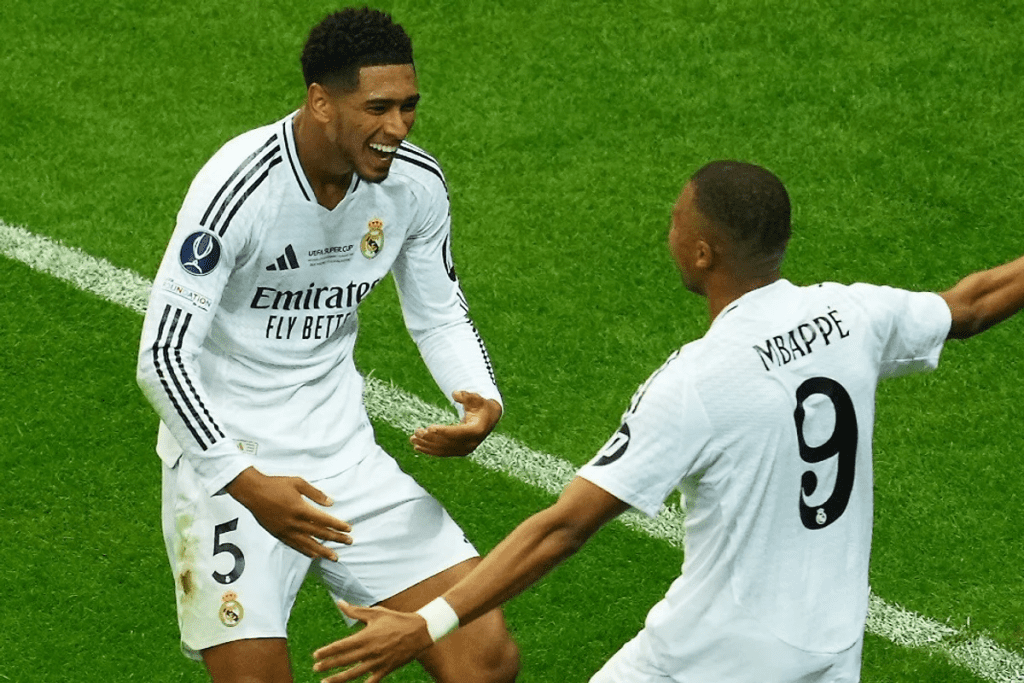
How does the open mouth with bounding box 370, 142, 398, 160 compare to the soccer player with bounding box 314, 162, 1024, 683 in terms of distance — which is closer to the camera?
the soccer player with bounding box 314, 162, 1024, 683

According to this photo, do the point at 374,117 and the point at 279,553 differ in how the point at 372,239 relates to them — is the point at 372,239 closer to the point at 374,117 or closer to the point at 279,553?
the point at 374,117

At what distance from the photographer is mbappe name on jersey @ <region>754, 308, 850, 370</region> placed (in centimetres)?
389

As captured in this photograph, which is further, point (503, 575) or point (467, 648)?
point (467, 648)

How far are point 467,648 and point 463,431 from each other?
646mm

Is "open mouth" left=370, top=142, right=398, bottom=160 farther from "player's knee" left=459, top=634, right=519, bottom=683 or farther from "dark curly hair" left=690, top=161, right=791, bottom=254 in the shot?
"player's knee" left=459, top=634, right=519, bottom=683

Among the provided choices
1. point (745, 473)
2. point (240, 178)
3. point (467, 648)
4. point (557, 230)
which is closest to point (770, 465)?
point (745, 473)

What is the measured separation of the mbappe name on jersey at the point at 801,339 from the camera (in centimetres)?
389

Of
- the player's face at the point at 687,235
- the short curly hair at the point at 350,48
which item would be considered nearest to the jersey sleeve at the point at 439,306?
the short curly hair at the point at 350,48


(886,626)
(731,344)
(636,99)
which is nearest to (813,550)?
(731,344)

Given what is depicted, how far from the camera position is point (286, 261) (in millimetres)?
4891

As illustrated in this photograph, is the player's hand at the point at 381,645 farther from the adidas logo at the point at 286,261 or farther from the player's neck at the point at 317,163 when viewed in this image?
the player's neck at the point at 317,163

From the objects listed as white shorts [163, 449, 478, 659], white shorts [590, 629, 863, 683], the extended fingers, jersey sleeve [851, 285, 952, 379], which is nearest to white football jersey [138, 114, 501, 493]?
white shorts [163, 449, 478, 659]

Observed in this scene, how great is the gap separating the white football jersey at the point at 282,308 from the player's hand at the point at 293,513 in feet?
0.36

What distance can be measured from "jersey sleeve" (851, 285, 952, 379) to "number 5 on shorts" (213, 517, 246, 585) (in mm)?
1847
